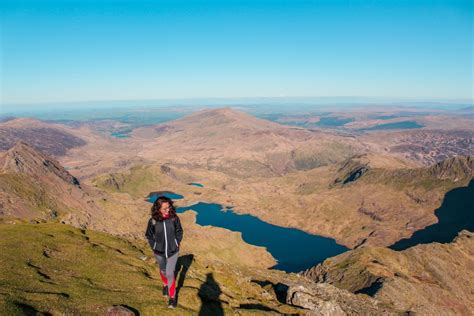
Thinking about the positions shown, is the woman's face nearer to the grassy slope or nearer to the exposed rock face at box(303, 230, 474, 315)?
the grassy slope

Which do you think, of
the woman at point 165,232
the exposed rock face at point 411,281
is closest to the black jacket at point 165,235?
the woman at point 165,232

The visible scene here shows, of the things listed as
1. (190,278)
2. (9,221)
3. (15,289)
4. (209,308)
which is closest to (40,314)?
(15,289)

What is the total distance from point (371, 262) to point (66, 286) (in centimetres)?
19052

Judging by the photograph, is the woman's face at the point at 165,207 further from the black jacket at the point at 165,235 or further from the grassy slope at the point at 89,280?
the grassy slope at the point at 89,280

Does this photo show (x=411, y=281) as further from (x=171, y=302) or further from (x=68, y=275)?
(x=68, y=275)

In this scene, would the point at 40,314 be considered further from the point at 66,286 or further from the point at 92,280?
the point at 92,280

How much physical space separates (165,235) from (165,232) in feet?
0.78

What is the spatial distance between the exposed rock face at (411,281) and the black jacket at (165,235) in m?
Answer: 123

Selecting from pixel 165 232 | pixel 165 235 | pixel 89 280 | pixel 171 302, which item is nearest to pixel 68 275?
pixel 89 280

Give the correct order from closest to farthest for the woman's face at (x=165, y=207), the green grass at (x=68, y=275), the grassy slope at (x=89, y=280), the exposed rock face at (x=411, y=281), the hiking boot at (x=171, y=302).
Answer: the woman's face at (x=165, y=207) → the green grass at (x=68, y=275) → the grassy slope at (x=89, y=280) → the hiking boot at (x=171, y=302) → the exposed rock face at (x=411, y=281)

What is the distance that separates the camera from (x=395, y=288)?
5468 inches

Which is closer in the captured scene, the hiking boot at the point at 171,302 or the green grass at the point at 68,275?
the green grass at the point at 68,275

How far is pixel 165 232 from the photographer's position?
24062mm

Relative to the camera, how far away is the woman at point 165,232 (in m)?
23.4
